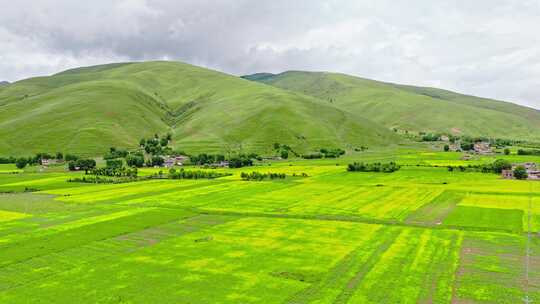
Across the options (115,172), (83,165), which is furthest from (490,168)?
(83,165)

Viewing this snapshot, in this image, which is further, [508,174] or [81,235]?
[508,174]

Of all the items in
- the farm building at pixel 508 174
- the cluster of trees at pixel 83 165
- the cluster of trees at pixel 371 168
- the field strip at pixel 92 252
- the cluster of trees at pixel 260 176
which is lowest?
the field strip at pixel 92 252

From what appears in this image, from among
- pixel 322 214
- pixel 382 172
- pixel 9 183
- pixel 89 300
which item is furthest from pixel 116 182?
pixel 89 300

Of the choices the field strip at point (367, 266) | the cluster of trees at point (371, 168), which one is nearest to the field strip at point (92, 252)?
the field strip at point (367, 266)

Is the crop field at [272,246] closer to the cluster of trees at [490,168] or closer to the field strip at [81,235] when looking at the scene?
the field strip at [81,235]

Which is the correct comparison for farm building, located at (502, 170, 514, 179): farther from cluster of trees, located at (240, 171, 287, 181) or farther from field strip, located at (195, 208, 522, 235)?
field strip, located at (195, 208, 522, 235)

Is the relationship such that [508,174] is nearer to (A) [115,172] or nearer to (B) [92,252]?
(B) [92,252]

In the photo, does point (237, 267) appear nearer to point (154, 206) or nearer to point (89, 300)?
point (89, 300)

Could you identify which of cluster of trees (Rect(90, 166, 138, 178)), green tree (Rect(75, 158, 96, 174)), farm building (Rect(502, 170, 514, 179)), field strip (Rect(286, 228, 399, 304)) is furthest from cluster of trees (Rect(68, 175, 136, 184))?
farm building (Rect(502, 170, 514, 179))
